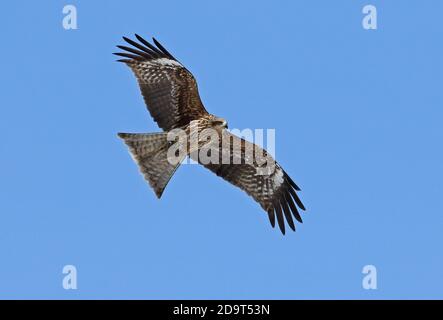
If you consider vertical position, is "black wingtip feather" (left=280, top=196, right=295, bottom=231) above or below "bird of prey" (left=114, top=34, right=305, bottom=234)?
below

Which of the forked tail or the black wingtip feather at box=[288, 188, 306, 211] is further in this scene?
the black wingtip feather at box=[288, 188, 306, 211]

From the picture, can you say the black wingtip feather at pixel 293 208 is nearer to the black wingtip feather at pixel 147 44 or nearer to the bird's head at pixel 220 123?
the bird's head at pixel 220 123

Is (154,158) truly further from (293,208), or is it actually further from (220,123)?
(293,208)

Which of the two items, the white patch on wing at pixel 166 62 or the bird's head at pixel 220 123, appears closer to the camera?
the bird's head at pixel 220 123

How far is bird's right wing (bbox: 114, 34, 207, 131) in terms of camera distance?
12789 millimetres

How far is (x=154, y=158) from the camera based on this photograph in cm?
1262

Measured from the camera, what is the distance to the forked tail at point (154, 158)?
12531 mm

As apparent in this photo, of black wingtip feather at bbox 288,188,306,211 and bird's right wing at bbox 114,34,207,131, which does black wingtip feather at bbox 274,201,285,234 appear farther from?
bird's right wing at bbox 114,34,207,131

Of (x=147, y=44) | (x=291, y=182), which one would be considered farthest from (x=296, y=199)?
(x=147, y=44)

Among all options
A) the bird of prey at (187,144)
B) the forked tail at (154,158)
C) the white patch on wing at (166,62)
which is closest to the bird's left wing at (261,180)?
the bird of prey at (187,144)

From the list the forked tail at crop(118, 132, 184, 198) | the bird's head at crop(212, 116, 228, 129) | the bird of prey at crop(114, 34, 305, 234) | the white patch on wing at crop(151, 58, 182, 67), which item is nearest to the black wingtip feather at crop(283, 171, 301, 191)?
the bird of prey at crop(114, 34, 305, 234)
